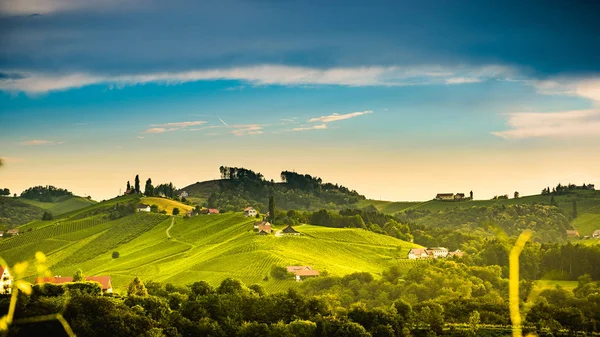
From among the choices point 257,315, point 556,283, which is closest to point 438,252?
point 556,283

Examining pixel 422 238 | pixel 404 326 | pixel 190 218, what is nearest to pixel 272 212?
pixel 190 218

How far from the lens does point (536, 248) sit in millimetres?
147250

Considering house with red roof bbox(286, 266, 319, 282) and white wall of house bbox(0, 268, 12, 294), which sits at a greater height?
white wall of house bbox(0, 268, 12, 294)

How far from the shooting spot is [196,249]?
149 metres

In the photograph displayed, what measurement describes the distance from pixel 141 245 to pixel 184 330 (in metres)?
105

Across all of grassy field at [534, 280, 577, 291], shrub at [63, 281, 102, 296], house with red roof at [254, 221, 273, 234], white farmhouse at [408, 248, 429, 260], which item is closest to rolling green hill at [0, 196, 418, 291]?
house with red roof at [254, 221, 273, 234]

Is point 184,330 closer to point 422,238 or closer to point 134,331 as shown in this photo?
point 134,331

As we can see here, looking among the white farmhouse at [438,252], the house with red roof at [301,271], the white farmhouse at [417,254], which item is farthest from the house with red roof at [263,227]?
the white farmhouse at [438,252]

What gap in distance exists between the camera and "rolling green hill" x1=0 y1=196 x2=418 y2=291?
123 metres

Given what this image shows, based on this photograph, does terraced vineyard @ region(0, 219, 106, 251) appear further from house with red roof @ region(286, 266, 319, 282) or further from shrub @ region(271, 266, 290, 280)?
house with red roof @ region(286, 266, 319, 282)

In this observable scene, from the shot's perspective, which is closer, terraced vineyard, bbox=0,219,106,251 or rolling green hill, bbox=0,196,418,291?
rolling green hill, bbox=0,196,418,291

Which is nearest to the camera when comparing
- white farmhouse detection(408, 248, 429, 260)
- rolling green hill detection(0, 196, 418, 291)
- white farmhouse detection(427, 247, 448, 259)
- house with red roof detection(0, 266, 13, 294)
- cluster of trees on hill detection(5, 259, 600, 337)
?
cluster of trees on hill detection(5, 259, 600, 337)

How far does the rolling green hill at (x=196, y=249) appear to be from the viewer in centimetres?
12325

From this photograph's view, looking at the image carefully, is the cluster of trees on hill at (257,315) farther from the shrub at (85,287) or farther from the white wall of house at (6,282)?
the white wall of house at (6,282)
